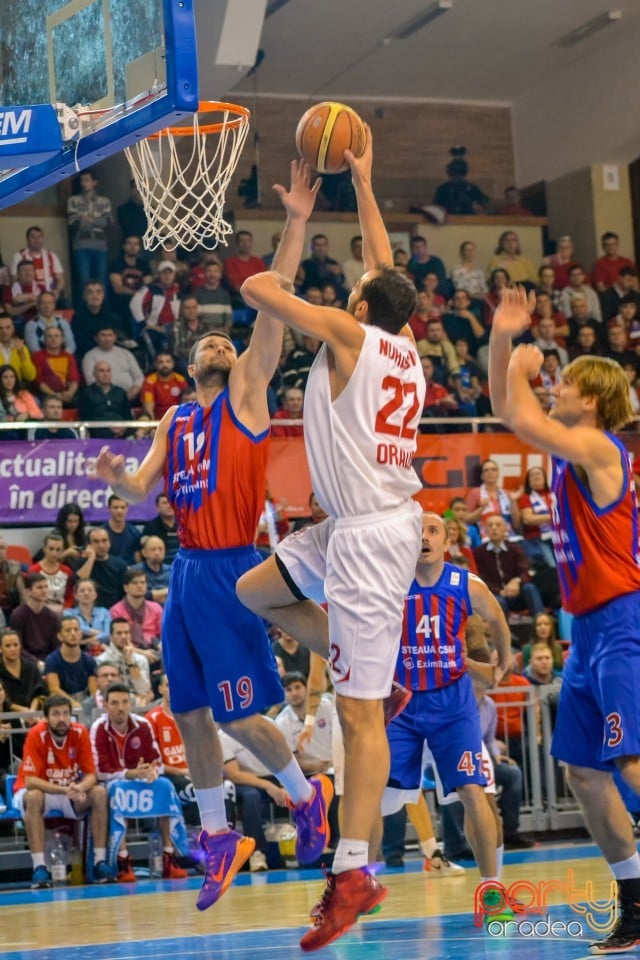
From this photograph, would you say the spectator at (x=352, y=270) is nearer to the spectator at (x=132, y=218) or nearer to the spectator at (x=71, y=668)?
the spectator at (x=132, y=218)

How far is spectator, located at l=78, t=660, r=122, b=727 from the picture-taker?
43.1 ft

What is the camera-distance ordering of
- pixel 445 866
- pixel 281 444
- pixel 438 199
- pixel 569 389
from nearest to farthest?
pixel 569 389, pixel 445 866, pixel 281 444, pixel 438 199

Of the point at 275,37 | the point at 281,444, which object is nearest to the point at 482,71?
the point at 275,37

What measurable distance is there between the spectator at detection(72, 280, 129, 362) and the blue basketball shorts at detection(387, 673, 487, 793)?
32.8 feet

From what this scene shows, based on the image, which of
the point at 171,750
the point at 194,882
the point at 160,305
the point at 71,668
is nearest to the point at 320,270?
the point at 160,305

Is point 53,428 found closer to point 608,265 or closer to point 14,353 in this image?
point 14,353

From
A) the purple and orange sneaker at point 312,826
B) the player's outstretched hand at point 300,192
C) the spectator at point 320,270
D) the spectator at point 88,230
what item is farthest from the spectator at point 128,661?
the player's outstretched hand at point 300,192

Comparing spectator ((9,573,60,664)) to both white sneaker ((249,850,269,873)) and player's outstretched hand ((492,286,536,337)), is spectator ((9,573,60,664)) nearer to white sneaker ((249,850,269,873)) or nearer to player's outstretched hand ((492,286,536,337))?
white sneaker ((249,850,269,873))

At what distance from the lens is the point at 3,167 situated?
286 inches

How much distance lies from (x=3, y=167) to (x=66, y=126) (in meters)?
0.41

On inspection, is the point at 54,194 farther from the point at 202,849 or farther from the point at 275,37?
the point at 202,849

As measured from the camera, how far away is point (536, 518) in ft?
56.9

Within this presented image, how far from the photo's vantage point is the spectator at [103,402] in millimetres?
16656

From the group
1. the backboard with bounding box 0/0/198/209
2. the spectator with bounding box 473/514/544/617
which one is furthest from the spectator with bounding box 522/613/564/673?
the backboard with bounding box 0/0/198/209
